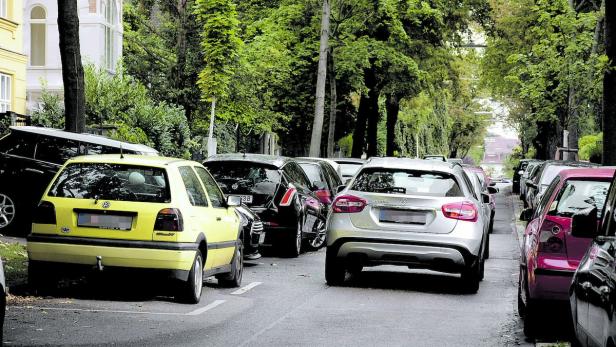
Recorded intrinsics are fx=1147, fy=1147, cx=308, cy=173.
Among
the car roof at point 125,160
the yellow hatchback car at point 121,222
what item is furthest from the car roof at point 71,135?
the yellow hatchback car at point 121,222

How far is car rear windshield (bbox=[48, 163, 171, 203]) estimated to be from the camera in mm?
11977

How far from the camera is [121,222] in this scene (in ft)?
38.7

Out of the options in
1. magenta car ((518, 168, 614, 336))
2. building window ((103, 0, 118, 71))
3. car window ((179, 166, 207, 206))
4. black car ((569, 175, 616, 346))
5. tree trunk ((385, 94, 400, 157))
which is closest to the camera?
black car ((569, 175, 616, 346))

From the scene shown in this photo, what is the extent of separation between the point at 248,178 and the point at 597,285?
12344 millimetres

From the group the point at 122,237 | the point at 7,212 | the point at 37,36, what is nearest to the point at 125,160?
the point at 122,237

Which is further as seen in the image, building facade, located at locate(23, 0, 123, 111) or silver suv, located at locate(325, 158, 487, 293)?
building facade, located at locate(23, 0, 123, 111)

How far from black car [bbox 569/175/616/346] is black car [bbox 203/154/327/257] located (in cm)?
1078

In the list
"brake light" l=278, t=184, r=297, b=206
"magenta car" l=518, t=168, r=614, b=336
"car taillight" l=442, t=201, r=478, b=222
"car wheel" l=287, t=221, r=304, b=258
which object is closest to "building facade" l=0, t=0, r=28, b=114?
"car wheel" l=287, t=221, r=304, b=258

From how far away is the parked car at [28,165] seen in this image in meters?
19.5

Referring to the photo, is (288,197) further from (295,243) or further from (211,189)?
(211,189)

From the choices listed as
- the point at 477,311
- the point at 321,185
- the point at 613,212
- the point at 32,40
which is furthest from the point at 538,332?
the point at 32,40

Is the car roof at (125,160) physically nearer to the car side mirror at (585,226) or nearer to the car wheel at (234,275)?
the car wheel at (234,275)

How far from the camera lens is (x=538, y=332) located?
10.8 m

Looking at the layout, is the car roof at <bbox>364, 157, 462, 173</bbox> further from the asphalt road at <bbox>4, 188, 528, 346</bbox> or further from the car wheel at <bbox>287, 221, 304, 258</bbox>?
the car wheel at <bbox>287, 221, 304, 258</bbox>
